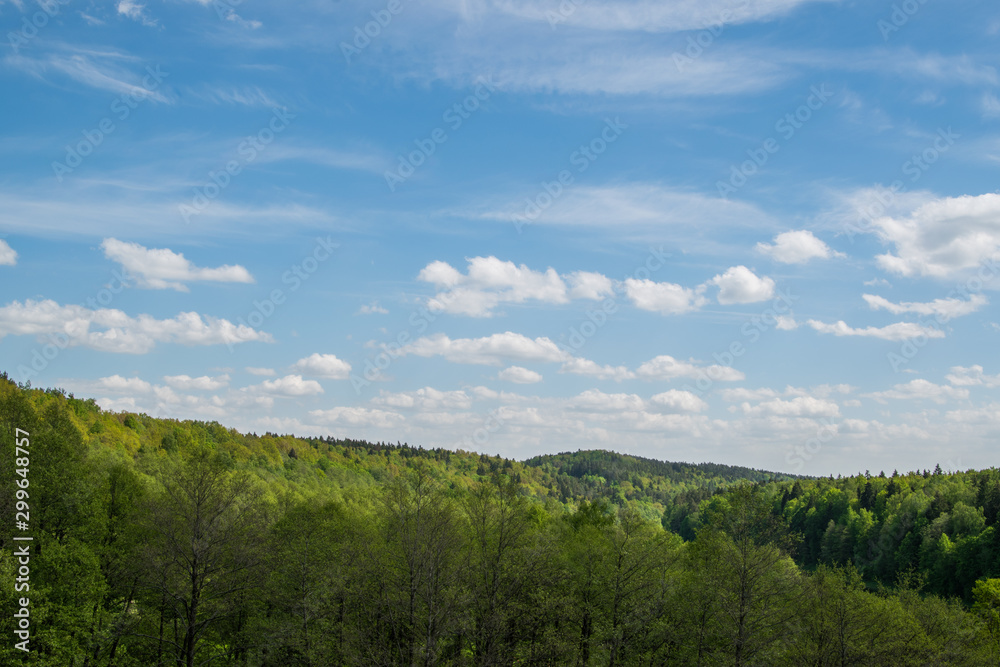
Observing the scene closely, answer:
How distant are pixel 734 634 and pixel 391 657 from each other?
68.4 ft

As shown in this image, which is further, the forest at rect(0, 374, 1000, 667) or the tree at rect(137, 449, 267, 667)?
the forest at rect(0, 374, 1000, 667)

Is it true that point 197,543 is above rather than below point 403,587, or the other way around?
above

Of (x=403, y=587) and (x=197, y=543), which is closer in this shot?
(x=197, y=543)

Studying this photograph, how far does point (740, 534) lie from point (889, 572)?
317 ft

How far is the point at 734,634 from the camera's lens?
38812mm

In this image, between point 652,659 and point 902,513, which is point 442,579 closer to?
point 652,659

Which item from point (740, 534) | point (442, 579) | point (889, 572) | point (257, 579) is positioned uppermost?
point (740, 534)

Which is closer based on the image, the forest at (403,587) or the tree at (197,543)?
the tree at (197,543)

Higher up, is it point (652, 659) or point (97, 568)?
point (97, 568)

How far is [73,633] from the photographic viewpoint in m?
39.3

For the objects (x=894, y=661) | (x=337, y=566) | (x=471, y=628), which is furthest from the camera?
(x=337, y=566)

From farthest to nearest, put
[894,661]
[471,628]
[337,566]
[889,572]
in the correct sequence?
[889,572]
[337,566]
[894,661]
[471,628]

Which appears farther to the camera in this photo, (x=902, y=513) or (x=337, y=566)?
(x=902, y=513)

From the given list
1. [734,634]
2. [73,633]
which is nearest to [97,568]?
[73,633]
